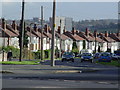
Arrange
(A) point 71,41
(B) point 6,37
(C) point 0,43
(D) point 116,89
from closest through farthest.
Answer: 1. (D) point 116,89
2. (C) point 0,43
3. (B) point 6,37
4. (A) point 71,41

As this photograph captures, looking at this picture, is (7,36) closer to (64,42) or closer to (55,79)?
(64,42)

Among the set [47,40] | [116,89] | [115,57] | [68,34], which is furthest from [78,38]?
[116,89]

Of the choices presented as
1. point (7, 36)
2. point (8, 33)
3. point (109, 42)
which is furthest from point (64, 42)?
point (7, 36)

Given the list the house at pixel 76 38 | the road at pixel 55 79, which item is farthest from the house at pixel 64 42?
the road at pixel 55 79

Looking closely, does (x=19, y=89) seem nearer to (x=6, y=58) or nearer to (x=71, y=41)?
(x=6, y=58)

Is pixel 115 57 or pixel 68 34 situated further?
pixel 68 34

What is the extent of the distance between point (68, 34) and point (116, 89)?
12116 cm

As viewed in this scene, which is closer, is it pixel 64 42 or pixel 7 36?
pixel 7 36

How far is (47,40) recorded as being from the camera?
400 ft

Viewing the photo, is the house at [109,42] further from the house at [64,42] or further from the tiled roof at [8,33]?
the tiled roof at [8,33]

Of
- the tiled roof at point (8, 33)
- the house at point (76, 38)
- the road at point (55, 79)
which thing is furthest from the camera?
the house at point (76, 38)

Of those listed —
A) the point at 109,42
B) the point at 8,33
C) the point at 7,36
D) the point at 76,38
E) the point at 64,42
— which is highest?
the point at 76,38

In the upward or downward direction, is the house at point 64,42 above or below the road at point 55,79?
above

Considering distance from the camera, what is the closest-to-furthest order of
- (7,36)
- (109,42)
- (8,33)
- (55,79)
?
(55,79), (7,36), (8,33), (109,42)
